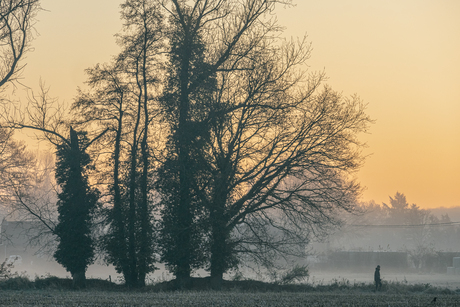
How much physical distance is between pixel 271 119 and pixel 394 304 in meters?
11.0

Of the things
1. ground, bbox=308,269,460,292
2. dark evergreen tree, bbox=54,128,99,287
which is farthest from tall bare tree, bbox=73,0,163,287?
ground, bbox=308,269,460,292

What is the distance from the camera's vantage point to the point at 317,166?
22.5 metres

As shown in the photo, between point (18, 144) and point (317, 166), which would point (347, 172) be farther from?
point (18, 144)

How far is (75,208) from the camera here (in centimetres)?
2383

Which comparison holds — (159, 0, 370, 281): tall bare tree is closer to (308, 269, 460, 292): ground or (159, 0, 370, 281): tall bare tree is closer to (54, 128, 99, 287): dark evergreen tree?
(54, 128, 99, 287): dark evergreen tree

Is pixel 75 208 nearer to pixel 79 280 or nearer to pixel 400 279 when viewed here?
pixel 79 280

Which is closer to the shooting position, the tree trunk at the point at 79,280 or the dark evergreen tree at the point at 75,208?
the tree trunk at the point at 79,280

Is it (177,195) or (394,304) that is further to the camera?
(177,195)

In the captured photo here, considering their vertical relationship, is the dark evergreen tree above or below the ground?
above

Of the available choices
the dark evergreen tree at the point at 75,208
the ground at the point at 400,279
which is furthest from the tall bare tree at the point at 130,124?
the ground at the point at 400,279

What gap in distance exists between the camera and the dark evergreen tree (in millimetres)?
23547

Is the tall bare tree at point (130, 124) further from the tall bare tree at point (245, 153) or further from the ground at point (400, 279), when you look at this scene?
the ground at point (400, 279)

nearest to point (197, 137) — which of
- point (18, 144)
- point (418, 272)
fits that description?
point (18, 144)

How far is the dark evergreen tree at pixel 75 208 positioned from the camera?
2355 cm
